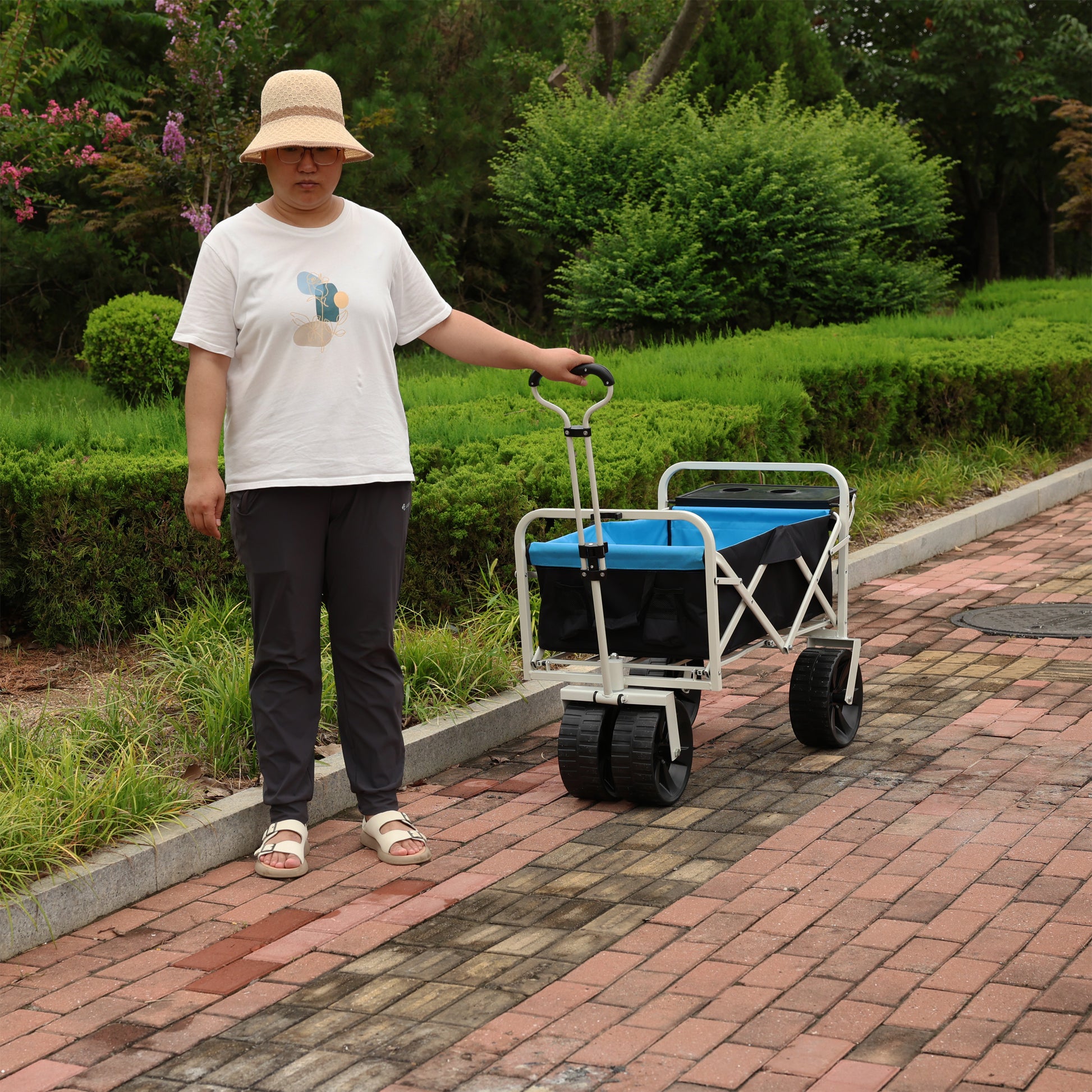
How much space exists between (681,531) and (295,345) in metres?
1.83

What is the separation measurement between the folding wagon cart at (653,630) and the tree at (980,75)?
24.1m

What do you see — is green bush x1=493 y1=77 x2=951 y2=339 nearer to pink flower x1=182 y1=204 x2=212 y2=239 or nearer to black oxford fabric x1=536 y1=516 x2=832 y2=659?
pink flower x1=182 y1=204 x2=212 y2=239

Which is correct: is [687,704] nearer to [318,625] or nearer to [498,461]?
[318,625]

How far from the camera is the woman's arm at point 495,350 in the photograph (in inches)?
172

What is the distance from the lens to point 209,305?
406 cm

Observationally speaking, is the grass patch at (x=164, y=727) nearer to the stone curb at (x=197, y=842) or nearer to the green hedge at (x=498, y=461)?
the stone curb at (x=197, y=842)

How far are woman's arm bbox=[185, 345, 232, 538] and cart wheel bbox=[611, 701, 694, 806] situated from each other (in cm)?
142

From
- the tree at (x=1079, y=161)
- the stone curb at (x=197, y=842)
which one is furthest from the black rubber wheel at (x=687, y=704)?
the tree at (x=1079, y=161)

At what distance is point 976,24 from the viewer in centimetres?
2689

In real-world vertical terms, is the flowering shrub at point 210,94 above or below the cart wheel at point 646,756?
above

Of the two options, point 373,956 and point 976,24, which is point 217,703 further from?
point 976,24

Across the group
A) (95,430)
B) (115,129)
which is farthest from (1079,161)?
(95,430)

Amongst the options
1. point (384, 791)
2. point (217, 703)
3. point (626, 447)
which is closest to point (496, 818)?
point (384, 791)

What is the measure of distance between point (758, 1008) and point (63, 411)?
20.7 ft
